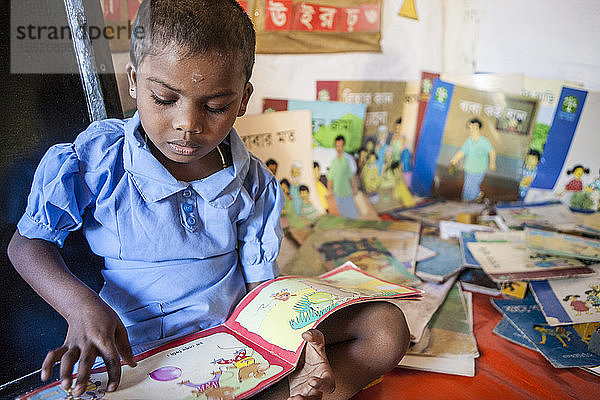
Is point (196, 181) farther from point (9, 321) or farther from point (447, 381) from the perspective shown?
point (447, 381)

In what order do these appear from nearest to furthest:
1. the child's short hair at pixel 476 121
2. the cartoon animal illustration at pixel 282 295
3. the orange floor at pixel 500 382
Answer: the cartoon animal illustration at pixel 282 295
the orange floor at pixel 500 382
the child's short hair at pixel 476 121

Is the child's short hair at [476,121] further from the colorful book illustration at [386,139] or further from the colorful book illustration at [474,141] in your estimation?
the colorful book illustration at [386,139]

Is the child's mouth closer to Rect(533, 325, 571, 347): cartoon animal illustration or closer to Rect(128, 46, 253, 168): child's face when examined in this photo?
Rect(128, 46, 253, 168): child's face

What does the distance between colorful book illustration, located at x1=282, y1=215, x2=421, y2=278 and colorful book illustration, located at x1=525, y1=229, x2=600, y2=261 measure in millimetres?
290

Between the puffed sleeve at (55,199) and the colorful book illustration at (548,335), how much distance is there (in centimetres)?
88

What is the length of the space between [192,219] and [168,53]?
257mm

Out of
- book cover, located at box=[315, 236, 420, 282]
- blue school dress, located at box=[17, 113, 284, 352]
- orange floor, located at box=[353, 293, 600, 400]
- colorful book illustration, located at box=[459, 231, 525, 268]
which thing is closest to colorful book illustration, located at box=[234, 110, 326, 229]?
book cover, located at box=[315, 236, 420, 282]

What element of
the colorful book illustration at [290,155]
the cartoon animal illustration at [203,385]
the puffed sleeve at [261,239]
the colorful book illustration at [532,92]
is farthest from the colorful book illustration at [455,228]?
the cartoon animal illustration at [203,385]

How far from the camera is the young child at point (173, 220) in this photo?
729mm

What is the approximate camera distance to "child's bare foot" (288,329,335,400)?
0.73m

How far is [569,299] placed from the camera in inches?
46.7

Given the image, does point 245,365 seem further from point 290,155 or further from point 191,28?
point 290,155

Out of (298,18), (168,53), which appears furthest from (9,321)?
(298,18)

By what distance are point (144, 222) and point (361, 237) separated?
0.80 m
